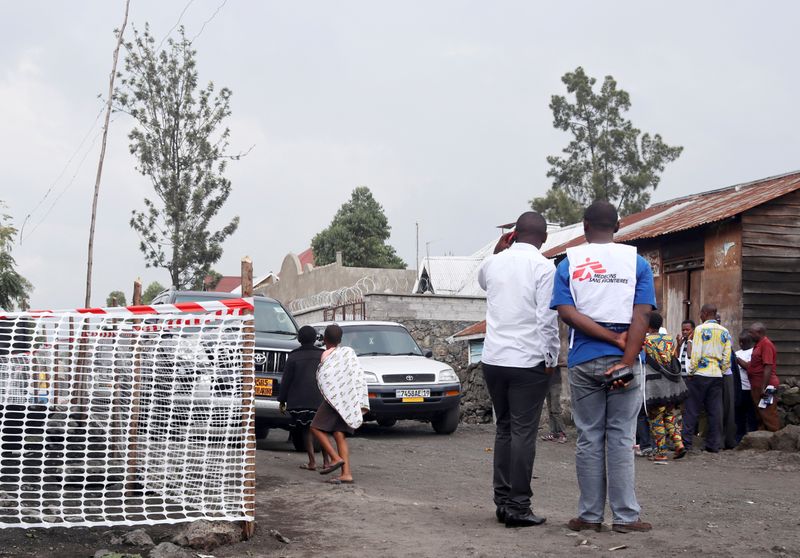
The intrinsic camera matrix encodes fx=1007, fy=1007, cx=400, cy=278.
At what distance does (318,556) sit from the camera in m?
5.91

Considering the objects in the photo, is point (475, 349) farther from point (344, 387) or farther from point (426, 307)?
point (344, 387)

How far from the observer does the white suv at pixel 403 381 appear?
15.3 meters

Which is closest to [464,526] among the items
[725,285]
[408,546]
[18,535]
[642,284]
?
[408,546]

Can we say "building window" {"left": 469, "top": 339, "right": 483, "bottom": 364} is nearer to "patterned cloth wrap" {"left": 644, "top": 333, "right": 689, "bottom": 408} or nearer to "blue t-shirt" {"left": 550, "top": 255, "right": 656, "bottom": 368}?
"patterned cloth wrap" {"left": 644, "top": 333, "right": 689, "bottom": 408}

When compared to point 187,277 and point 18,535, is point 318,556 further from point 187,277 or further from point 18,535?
point 187,277

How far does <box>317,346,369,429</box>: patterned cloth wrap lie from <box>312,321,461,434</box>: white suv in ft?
18.0

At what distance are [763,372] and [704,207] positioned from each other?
256 inches

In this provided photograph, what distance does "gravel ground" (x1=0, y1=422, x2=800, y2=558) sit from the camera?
5.86 m

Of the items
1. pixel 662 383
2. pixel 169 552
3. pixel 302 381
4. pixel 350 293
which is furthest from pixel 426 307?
pixel 169 552

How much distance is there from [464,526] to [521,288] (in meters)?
1.65

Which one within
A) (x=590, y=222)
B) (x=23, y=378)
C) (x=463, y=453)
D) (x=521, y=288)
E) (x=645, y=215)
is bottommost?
(x=463, y=453)

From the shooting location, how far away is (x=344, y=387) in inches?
Result: 377

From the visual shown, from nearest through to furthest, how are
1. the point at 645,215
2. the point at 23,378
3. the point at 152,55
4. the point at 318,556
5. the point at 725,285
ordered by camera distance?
1. the point at 318,556
2. the point at 23,378
3. the point at 725,285
4. the point at 645,215
5. the point at 152,55

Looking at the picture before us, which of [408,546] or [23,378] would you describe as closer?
[408,546]
